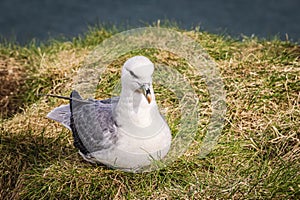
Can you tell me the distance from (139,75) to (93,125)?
29cm

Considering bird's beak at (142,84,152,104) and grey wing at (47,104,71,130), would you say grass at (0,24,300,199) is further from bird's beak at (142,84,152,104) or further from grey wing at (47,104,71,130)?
bird's beak at (142,84,152,104)

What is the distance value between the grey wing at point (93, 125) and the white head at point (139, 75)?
17 cm

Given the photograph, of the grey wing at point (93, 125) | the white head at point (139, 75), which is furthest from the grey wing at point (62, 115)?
the white head at point (139, 75)

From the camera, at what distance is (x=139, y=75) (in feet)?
6.74

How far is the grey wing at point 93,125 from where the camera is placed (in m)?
2.18

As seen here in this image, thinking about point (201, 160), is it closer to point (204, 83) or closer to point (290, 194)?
point (290, 194)

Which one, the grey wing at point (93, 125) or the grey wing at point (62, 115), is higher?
the grey wing at point (93, 125)

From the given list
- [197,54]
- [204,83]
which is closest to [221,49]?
[197,54]

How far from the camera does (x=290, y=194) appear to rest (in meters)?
2.10

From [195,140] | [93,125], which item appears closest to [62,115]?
[93,125]

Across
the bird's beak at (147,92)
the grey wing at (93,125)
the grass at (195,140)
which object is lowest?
the grass at (195,140)

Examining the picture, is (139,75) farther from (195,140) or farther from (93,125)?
(195,140)

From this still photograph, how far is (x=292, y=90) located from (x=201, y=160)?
0.61m

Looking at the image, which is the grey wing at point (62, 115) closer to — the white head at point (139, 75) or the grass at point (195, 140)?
the grass at point (195, 140)
